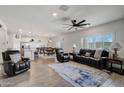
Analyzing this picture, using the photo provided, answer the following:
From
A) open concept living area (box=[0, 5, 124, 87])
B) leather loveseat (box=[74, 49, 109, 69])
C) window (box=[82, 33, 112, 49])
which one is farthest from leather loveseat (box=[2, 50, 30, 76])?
window (box=[82, 33, 112, 49])

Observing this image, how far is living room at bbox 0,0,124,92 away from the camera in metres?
3.34

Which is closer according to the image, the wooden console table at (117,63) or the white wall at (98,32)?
the wooden console table at (117,63)

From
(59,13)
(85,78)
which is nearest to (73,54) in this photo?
(85,78)

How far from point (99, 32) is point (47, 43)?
31.6 ft

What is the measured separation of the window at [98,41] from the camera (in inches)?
230

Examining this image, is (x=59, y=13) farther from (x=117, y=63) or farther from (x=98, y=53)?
(x=117, y=63)

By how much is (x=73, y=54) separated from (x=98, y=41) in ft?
6.40

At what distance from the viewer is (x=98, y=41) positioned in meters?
6.56

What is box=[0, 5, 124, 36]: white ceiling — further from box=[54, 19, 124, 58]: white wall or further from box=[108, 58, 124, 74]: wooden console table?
box=[108, 58, 124, 74]: wooden console table

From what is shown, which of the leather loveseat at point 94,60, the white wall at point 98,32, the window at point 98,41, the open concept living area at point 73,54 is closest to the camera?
the open concept living area at point 73,54

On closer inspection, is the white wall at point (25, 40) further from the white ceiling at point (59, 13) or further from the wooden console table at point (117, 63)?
the wooden console table at point (117, 63)

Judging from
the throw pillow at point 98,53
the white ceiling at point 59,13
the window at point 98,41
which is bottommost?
the throw pillow at point 98,53

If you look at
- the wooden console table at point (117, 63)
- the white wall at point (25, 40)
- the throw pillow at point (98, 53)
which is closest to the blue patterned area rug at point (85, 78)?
the wooden console table at point (117, 63)
